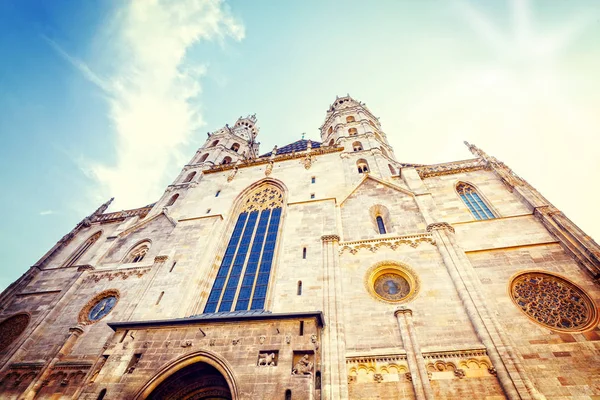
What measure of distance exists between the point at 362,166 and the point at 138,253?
13.9 m

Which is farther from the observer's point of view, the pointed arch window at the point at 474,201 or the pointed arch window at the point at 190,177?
the pointed arch window at the point at 190,177

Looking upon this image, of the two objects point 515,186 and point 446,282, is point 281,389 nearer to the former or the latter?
point 446,282

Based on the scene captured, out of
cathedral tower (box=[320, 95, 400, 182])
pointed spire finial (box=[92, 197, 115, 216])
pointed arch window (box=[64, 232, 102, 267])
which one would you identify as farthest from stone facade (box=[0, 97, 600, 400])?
pointed spire finial (box=[92, 197, 115, 216])

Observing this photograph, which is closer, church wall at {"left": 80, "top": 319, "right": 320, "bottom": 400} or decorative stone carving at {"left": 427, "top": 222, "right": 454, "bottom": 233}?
church wall at {"left": 80, "top": 319, "right": 320, "bottom": 400}

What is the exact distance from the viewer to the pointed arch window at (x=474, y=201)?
12.7 metres

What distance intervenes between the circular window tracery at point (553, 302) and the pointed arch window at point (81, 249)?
2148 centimetres

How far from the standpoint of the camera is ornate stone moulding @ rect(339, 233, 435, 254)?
36.9 ft

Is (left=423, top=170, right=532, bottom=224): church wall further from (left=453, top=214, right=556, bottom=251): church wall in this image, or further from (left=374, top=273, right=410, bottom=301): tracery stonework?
(left=374, top=273, right=410, bottom=301): tracery stonework

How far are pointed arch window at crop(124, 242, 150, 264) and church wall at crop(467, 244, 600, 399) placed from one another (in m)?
15.6

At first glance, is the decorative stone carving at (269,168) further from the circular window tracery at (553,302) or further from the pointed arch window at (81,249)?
the circular window tracery at (553,302)

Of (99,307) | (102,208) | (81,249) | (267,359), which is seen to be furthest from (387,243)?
(102,208)

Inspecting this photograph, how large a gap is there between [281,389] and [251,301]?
4623 millimetres

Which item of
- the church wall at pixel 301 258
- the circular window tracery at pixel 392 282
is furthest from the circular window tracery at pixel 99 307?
the circular window tracery at pixel 392 282

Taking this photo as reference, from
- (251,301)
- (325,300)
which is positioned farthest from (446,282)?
(251,301)
